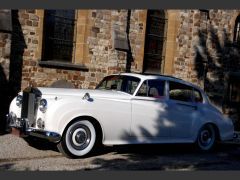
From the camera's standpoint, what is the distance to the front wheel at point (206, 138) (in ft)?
34.7

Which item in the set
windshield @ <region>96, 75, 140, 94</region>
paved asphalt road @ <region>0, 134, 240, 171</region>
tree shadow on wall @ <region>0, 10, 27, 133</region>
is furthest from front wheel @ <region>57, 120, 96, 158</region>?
tree shadow on wall @ <region>0, 10, 27, 133</region>

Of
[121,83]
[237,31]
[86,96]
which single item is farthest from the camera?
[237,31]

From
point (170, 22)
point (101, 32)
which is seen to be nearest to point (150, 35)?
point (170, 22)

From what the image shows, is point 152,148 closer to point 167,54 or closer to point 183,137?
point 183,137

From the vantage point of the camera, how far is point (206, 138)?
10.7 meters

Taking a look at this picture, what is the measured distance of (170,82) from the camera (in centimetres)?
1005

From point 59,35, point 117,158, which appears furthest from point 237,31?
point 117,158

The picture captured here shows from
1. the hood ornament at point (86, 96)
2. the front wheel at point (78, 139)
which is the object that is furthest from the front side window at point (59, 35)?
the front wheel at point (78, 139)

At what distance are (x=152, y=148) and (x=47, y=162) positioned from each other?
11.4ft

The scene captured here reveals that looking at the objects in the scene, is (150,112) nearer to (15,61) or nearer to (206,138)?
(206,138)

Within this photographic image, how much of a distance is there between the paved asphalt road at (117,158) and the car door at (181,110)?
1.88ft

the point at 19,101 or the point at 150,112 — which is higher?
the point at 19,101

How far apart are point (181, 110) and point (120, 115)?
1.81 m

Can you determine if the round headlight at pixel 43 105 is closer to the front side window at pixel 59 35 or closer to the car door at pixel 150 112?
the car door at pixel 150 112
